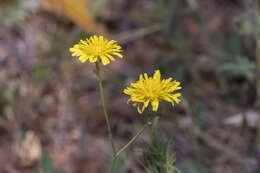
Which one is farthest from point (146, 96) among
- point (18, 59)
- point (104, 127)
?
point (18, 59)

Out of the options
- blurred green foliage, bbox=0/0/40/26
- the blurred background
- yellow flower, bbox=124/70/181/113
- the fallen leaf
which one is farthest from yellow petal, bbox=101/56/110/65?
blurred green foliage, bbox=0/0/40/26

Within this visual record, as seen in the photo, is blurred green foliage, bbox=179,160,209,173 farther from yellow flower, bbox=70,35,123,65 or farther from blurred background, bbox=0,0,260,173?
yellow flower, bbox=70,35,123,65

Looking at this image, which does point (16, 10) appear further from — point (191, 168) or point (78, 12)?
point (191, 168)

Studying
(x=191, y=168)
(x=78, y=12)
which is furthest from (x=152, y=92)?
(x=78, y=12)

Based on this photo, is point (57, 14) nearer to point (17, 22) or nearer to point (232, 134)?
point (17, 22)

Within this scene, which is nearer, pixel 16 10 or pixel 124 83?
pixel 124 83

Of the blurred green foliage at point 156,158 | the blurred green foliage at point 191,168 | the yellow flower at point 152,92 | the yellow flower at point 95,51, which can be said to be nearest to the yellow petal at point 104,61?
the yellow flower at point 95,51

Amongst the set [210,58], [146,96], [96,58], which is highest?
[210,58]

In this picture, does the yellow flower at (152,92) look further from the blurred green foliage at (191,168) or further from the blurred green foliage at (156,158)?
the blurred green foliage at (191,168)
